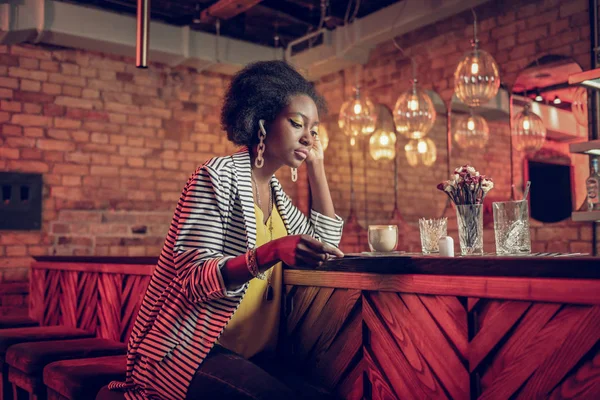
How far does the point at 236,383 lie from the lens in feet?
5.07

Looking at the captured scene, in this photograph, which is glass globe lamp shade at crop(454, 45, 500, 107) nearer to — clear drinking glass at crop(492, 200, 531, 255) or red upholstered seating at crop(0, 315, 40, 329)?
clear drinking glass at crop(492, 200, 531, 255)

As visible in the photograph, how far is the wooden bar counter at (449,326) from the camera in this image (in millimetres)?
1279

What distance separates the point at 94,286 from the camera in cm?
332

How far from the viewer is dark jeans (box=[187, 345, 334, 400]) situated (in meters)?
1.53

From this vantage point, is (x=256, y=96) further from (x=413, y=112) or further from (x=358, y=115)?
(x=358, y=115)

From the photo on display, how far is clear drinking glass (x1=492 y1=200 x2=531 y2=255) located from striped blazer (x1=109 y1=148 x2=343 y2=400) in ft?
2.55

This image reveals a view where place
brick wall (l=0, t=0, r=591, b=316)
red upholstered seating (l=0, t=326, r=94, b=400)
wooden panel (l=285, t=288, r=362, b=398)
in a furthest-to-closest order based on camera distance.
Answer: brick wall (l=0, t=0, r=591, b=316)
red upholstered seating (l=0, t=326, r=94, b=400)
wooden panel (l=285, t=288, r=362, b=398)

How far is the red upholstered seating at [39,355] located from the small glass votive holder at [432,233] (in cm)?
141

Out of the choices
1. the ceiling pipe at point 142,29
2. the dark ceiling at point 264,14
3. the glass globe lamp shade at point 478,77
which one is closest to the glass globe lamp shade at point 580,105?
the glass globe lamp shade at point 478,77

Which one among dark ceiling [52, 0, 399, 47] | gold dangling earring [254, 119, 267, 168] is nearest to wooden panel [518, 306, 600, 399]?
gold dangling earring [254, 119, 267, 168]

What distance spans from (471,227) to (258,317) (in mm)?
744

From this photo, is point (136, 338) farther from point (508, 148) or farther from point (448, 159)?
point (448, 159)

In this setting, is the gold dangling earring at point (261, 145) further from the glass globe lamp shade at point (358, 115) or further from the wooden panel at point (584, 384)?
the glass globe lamp shade at point (358, 115)

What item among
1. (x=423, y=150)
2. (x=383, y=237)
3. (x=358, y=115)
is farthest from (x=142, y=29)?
(x=423, y=150)
